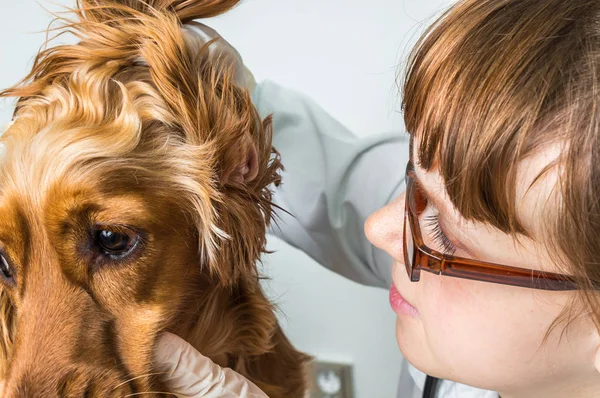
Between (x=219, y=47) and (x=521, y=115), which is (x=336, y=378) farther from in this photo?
(x=521, y=115)

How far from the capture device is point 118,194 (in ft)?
3.34

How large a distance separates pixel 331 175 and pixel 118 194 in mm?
821

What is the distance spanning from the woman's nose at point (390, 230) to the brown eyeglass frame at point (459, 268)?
4.2 inches

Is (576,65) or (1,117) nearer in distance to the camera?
(576,65)

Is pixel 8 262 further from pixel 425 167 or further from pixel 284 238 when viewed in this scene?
pixel 284 238

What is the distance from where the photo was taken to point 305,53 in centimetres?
200

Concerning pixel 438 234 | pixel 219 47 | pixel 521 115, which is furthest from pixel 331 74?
pixel 521 115

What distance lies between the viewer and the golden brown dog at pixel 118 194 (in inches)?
39.9

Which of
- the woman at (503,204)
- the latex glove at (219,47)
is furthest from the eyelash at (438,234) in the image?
the latex glove at (219,47)

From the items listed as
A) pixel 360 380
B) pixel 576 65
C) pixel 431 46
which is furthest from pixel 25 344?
pixel 360 380

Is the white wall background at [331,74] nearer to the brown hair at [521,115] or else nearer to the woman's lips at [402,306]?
the woman's lips at [402,306]

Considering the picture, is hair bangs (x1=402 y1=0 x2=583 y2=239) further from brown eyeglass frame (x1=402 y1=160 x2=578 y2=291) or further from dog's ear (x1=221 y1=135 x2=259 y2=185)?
dog's ear (x1=221 y1=135 x2=259 y2=185)

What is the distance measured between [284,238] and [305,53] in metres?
0.60

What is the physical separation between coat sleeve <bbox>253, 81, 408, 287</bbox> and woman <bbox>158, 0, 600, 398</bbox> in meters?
0.54
